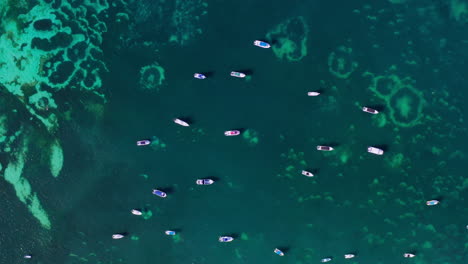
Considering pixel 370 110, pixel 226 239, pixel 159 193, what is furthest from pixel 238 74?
pixel 226 239

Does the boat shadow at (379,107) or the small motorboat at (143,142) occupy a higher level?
the boat shadow at (379,107)

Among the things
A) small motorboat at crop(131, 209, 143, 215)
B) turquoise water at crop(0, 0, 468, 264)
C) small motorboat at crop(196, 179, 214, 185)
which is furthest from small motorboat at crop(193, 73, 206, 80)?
small motorboat at crop(131, 209, 143, 215)

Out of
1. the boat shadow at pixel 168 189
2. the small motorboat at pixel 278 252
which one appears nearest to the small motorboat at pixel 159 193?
the boat shadow at pixel 168 189

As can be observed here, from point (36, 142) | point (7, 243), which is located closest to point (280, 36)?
point (36, 142)

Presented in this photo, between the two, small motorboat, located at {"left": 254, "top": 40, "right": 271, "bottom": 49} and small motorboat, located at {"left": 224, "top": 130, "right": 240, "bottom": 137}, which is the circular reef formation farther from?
small motorboat, located at {"left": 224, "top": 130, "right": 240, "bottom": 137}

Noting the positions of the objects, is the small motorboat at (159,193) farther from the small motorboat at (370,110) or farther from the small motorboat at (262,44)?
the small motorboat at (370,110)

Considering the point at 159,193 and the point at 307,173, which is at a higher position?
the point at 307,173

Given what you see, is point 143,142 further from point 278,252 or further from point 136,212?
point 278,252

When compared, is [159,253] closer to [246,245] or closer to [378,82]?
[246,245]
